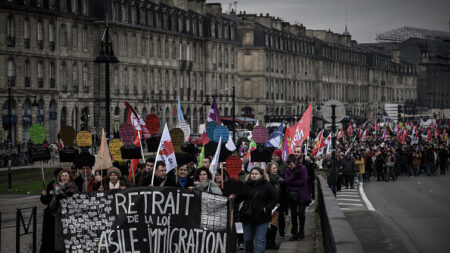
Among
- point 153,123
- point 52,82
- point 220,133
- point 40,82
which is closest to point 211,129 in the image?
Answer: point 153,123

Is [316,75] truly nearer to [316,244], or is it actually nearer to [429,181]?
[429,181]

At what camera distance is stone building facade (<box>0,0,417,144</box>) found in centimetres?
6544

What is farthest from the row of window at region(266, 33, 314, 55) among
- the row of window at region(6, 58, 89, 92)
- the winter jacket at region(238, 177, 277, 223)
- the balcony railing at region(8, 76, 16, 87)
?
the winter jacket at region(238, 177, 277, 223)

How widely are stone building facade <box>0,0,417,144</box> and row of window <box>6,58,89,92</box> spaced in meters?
0.09

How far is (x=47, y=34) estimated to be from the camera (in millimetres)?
68312

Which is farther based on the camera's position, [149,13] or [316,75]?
[316,75]

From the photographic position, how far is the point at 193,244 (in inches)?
474

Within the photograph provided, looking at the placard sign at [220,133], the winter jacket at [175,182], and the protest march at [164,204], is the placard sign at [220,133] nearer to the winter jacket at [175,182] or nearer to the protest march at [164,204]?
the protest march at [164,204]

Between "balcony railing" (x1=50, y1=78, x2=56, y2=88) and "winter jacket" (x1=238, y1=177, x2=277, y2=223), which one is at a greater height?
"balcony railing" (x1=50, y1=78, x2=56, y2=88)

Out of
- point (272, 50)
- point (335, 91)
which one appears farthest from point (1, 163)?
point (335, 91)

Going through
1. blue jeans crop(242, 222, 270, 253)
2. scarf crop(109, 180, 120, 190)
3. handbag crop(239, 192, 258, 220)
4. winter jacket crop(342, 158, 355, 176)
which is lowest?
winter jacket crop(342, 158, 355, 176)

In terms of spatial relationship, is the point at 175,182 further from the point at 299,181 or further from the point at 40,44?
the point at 40,44

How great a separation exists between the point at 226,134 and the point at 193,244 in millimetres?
7172

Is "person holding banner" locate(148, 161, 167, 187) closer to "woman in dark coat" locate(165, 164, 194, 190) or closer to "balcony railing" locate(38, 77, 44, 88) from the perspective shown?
"woman in dark coat" locate(165, 164, 194, 190)
